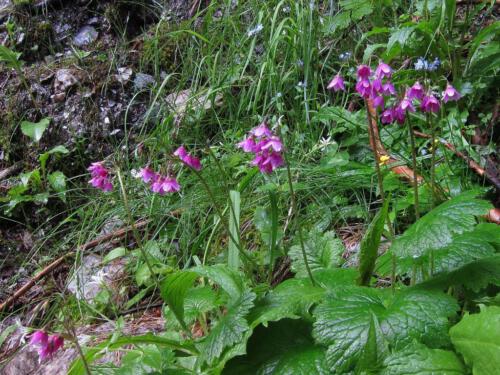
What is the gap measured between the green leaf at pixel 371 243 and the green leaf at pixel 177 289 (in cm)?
44

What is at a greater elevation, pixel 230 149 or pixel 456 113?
pixel 456 113

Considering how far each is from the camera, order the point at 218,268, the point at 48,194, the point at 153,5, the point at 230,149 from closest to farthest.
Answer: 1. the point at 218,268
2. the point at 230,149
3. the point at 48,194
4. the point at 153,5

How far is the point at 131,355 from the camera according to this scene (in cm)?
151

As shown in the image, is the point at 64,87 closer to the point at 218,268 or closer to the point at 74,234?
the point at 74,234

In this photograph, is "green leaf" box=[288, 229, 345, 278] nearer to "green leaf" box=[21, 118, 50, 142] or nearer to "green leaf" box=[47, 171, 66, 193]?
"green leaf" box=[47, 171, 66, 193]

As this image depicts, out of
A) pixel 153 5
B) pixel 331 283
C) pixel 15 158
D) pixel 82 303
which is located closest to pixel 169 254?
pixel 82 303

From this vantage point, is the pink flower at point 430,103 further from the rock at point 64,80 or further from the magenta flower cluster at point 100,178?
the rock at point 64,80

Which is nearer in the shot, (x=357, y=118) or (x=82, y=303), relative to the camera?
(x=82, y=303)

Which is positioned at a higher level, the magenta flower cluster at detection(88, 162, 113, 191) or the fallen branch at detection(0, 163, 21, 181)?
the magenta flower cluster at detection(88, 162, 113, 191)

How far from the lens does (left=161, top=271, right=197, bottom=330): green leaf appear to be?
4.58 ft

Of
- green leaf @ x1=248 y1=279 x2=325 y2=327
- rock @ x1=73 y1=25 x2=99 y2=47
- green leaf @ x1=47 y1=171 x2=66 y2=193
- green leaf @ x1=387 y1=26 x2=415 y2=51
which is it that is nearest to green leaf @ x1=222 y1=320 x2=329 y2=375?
green leaf @ x1=248 y1=279 x2=325 y2=327

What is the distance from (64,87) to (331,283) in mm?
3334

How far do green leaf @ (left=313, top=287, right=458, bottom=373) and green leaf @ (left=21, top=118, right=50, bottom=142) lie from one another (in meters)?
3.14

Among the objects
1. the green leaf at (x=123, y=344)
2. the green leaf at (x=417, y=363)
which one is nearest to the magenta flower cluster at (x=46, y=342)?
the green leaf at (x=123, y=344)
